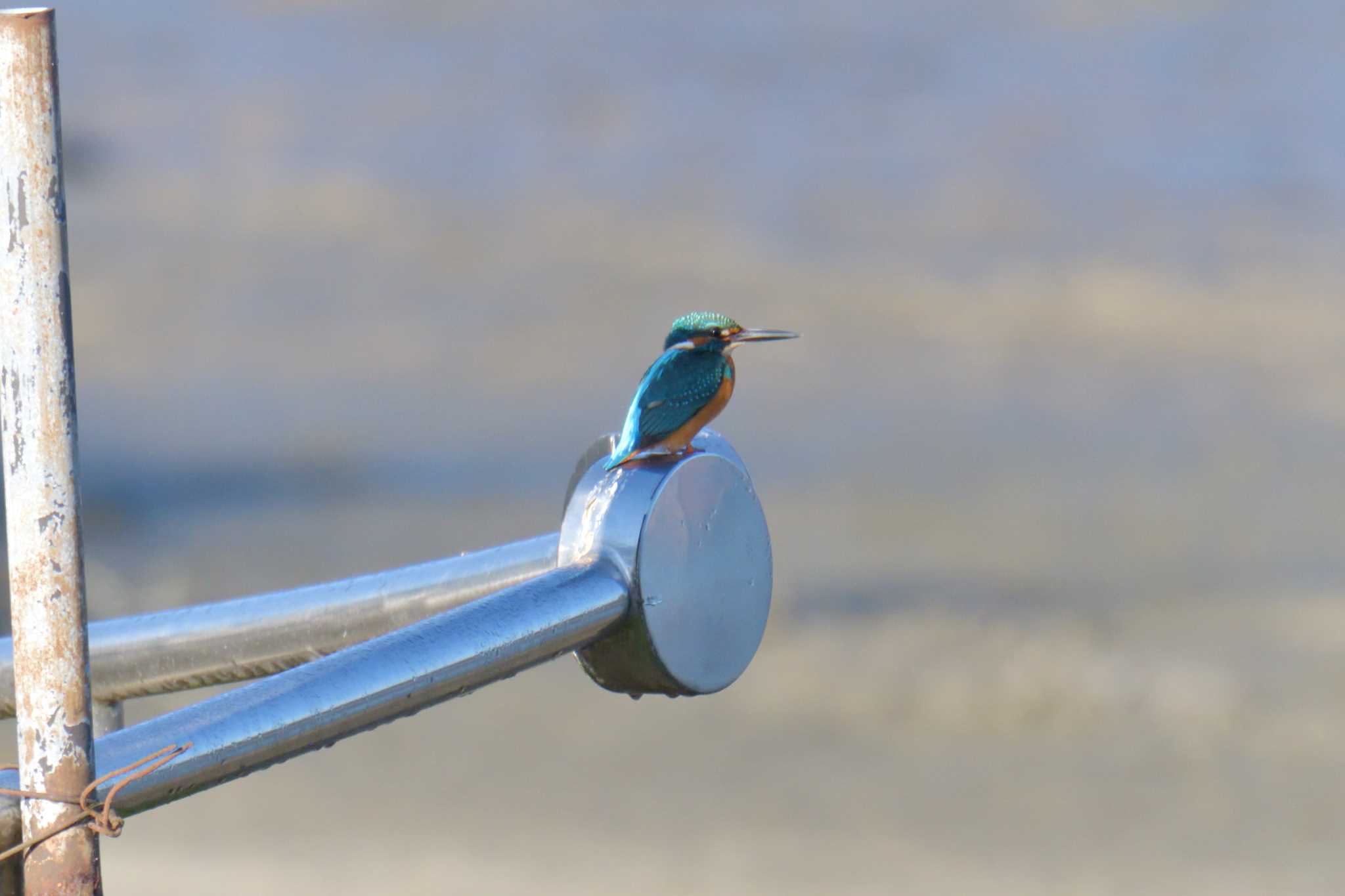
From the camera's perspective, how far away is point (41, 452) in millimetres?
1473

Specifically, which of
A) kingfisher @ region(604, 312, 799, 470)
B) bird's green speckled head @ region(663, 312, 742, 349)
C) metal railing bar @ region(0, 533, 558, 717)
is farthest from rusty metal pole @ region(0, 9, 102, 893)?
bird's green speckled head @ region(663, 312, 742, 349)

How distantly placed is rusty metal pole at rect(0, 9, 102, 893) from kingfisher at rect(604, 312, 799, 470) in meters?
1.03

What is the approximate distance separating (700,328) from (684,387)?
202mm

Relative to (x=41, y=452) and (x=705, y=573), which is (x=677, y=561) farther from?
(x=41, y=452)

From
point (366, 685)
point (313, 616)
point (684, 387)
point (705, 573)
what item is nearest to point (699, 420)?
point (684, 387)

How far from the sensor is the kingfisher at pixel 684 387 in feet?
7.89

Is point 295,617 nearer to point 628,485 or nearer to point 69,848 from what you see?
point 628,485

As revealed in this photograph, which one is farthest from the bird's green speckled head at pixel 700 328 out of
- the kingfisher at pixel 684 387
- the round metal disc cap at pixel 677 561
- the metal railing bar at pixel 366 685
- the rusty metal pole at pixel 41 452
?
the rusty metal pole at pixel 41 452

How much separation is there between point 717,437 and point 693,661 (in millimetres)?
419

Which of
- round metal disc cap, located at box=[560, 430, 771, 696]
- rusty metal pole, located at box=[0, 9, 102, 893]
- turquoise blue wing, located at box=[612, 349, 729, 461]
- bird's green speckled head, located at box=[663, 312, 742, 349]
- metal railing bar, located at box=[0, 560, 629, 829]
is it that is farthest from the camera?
bird's green speckled head, located at box=[663, 312, 742, 349]

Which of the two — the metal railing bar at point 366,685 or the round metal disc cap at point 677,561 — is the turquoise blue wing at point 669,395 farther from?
the metal railing bar at point 366,685

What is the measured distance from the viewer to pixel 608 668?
7.57ft

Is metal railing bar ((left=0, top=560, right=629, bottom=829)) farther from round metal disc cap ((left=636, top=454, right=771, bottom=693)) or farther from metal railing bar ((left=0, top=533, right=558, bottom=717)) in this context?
metal railing bar ((left=0, top=533, right=558, bottom=717))

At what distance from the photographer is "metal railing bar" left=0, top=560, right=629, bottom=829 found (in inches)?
62.7
